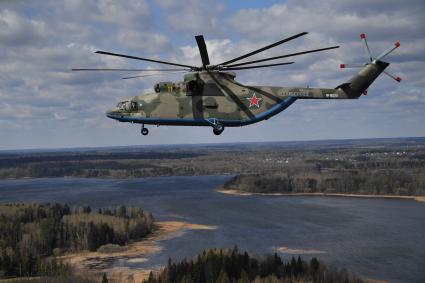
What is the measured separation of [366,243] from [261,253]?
26803 mm

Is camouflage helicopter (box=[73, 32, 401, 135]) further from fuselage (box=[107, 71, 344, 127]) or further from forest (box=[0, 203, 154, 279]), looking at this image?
forest (box=[0, 203, 154, 279])

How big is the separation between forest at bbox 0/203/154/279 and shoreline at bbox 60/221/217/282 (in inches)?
143

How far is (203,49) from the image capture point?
21531 mm

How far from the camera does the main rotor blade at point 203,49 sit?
1978cm

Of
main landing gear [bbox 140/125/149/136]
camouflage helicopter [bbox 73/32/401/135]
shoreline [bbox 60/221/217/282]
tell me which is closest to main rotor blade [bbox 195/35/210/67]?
camouflage helicopter [bbox 73/32/401/135]

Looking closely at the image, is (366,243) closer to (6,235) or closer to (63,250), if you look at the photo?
(63,250)

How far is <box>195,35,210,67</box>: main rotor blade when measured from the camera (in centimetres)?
1978

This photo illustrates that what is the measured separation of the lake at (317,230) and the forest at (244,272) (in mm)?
11647

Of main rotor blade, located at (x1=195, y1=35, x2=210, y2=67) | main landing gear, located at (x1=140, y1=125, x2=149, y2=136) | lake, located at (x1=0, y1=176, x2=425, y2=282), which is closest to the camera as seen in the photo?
main rotor blade, located at (x1=195, y1=35, x2=210, y2=67)

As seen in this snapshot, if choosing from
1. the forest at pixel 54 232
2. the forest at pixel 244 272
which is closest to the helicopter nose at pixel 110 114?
the forest at pixel 244 272

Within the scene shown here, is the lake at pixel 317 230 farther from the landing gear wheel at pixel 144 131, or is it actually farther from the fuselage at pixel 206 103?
the landing gear wheel at pixel 144 131

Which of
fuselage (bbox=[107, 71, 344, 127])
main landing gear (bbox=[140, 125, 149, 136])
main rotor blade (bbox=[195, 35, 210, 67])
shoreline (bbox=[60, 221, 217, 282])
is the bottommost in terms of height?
shoreline (bbox=[60, 221, 217, 282])

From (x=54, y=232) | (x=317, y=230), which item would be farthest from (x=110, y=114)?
(x=317, y=230)

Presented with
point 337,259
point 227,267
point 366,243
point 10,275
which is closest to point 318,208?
point 366,243
